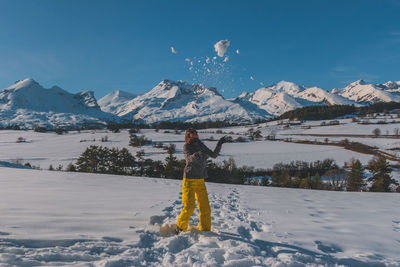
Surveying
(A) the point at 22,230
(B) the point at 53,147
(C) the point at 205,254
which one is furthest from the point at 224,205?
(B) the point at 53,147

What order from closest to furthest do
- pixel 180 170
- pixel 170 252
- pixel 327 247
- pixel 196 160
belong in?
pixel 170 252
pixel 327 247
pixel 196 160
pixel 180 170

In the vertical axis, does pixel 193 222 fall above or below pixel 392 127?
below

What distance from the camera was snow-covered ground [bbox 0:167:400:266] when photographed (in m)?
4.08

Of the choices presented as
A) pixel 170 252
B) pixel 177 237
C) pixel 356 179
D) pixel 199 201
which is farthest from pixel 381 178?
pixel 170 252

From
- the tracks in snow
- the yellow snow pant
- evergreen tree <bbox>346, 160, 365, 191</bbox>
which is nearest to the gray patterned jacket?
the yellow snow pant

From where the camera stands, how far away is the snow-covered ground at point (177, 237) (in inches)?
161

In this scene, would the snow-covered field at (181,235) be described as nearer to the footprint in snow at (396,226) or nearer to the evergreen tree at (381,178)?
the footprint in snow at (396,226)

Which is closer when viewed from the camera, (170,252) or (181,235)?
(170,252)

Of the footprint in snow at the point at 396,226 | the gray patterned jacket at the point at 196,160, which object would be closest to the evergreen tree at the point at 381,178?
the footprint in snow at the point at 396,226

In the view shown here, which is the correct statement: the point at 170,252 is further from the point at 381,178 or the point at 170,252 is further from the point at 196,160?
the point at 381,178

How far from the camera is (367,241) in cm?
532

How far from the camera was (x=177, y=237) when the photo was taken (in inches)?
198

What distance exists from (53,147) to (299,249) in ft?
481

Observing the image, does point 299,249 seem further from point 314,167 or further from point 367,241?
point 314,167
